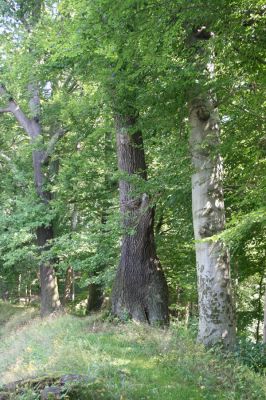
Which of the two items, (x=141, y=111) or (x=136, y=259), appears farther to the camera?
(x=136, y=259)

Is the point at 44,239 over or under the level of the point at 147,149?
under

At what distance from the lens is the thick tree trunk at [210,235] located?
707 cm

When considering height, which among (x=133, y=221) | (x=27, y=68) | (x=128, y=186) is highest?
(x=27, y=68)

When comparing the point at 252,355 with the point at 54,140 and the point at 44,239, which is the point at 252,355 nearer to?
the point at 44,239

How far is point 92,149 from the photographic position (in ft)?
44.3

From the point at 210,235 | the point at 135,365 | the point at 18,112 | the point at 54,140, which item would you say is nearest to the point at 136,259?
the point at 210,235

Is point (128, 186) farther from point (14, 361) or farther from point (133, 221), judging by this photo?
point (14, 361)

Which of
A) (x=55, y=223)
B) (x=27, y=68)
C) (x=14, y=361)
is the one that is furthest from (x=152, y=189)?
(x=55, y=223)

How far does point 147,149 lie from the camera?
11445 millimetres

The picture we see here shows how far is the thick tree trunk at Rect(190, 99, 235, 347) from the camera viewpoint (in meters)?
7.07

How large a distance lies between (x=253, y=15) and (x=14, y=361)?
7.10m

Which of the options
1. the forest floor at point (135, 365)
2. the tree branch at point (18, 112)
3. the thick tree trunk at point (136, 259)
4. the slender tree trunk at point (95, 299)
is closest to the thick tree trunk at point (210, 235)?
the forest floor at point (135, 365)

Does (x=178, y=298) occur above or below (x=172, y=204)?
below

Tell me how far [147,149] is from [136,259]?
337 centimetres
